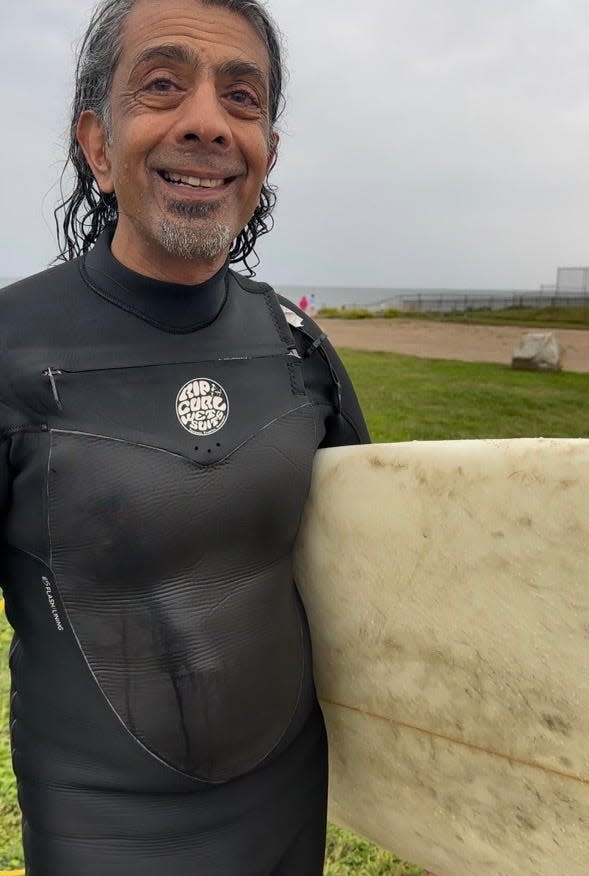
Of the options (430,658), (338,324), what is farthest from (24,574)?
(338,324)

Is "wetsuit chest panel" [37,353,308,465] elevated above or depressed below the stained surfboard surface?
above

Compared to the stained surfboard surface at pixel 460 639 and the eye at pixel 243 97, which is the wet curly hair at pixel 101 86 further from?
the stained surfboard surface at pixel 460 639

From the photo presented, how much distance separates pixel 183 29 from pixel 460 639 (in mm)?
1185

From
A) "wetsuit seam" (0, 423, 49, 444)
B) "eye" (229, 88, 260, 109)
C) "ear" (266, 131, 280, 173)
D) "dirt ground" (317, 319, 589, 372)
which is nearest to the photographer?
"wetsuit seam" (0, 423, 49, 444)

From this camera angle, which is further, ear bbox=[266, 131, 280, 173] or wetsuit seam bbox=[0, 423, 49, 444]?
ear bbox=[266, 131, 280, 173]

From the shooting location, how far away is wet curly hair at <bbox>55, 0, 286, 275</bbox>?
1.32 metres

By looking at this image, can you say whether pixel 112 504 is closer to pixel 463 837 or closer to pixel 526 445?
pixel 526 445

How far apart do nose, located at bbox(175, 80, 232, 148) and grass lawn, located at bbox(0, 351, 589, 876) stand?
111 inches

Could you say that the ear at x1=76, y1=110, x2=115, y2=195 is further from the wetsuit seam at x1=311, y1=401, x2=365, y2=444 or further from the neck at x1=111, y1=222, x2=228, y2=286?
the wetsuit seam at x1=311, y1=401, x2=365, y2=444

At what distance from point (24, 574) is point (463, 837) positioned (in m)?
1.07

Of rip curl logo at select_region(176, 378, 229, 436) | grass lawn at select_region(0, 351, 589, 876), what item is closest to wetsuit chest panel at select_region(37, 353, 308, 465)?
rip curl logo at select_region(176, 378, 229, 436)

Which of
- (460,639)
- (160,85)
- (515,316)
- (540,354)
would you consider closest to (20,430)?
(160,85)

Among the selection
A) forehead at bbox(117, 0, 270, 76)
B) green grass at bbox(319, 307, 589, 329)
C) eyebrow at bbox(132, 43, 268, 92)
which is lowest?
green grass at bbox(319, 307, 589, 329)

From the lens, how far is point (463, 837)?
1.65 m
